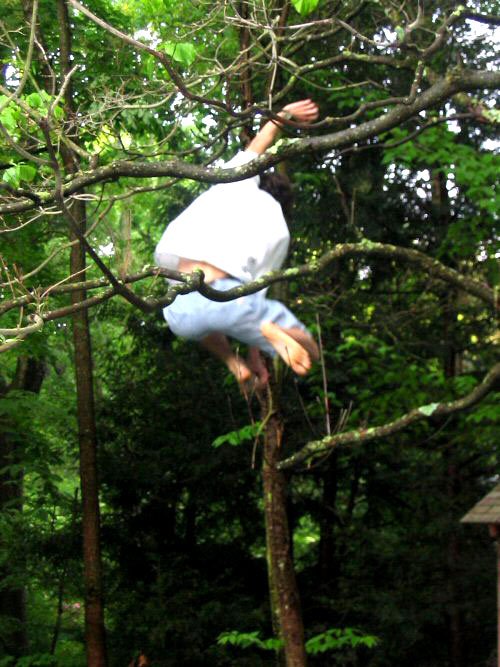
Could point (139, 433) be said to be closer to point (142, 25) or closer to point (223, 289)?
point (142, 25)

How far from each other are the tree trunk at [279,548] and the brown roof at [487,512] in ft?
6.79

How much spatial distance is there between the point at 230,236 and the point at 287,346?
21.5 inches

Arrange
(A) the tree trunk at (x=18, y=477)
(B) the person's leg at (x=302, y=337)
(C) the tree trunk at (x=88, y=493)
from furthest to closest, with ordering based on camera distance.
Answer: (A) the tree trunk at (x=18, y=477), (C) the tree trunk at (x=88, y=493), (B) the person's leg at (x=302, y=337)

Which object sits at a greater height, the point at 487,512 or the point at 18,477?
the point at 18,477

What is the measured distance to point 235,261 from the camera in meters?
4.73

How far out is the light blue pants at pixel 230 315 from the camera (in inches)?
187

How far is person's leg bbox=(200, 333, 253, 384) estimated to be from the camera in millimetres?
5157

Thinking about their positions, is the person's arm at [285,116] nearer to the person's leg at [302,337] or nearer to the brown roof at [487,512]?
the person's leg at [302,337]

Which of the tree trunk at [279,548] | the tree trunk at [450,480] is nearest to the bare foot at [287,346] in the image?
the tree trunk at [279,548]

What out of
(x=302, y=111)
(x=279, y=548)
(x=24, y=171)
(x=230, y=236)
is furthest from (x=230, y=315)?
(x=279, y=548)

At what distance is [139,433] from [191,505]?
1.11m

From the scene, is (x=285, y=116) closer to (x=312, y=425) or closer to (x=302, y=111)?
(x=302, y=111)

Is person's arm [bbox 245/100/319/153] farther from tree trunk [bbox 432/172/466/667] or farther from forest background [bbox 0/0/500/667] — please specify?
tree trunk [bbox 432/172/466/667]

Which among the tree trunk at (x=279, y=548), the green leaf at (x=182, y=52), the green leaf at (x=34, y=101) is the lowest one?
the tree trunk at (x=279, y=548)
